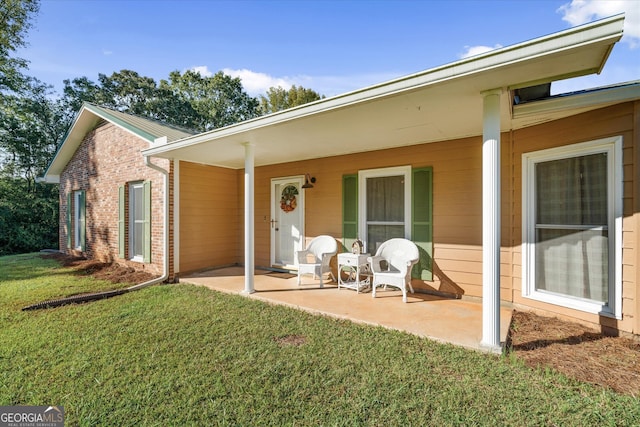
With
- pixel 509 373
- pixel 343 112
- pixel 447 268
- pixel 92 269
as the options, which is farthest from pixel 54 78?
pixel 509 373

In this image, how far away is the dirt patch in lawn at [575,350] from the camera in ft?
7.66

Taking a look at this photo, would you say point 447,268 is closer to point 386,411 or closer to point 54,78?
point 386,411

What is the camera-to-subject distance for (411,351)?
280cm

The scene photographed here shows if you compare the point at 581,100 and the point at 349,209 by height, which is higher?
the point at 581,100

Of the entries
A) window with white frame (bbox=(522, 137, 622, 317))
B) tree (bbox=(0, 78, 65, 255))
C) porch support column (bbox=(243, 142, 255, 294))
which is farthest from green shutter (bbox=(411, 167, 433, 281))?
tree (bbox=(0, 78, 65, 255))

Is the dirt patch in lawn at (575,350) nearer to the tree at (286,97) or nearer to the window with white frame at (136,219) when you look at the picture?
the window with white frame at (136,219)

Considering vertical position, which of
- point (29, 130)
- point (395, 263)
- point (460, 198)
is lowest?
point (395, 263)

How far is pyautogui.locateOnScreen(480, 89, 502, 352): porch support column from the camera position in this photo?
268 centimetres

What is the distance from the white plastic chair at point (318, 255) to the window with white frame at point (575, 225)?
2874 millimetres

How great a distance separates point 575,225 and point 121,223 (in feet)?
26.5

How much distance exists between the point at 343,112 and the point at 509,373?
9.26 feet

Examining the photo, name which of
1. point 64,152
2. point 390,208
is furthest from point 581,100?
point 64,152

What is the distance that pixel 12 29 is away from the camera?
11.7 metres

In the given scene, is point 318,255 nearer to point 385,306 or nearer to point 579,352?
point 385,306
